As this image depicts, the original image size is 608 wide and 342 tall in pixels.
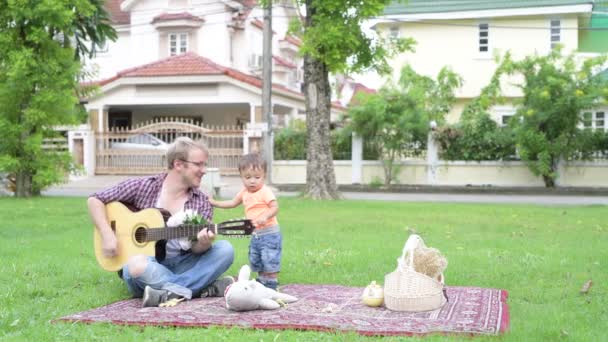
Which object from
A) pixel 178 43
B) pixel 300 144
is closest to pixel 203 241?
pixel 300 144

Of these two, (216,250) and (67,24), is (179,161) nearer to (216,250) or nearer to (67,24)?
(216,250)

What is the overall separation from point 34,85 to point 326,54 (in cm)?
772

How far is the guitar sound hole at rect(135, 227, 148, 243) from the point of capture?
6.54 m

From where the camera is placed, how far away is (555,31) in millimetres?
33156

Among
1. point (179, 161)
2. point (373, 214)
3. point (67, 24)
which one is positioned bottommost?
point (373, 214)

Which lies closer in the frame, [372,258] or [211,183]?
[372,258]

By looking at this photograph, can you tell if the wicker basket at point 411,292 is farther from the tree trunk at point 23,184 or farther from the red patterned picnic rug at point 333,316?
the tree trunk at point 23,184

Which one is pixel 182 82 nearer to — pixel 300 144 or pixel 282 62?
pixel 300 144

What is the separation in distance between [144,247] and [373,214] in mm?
9588

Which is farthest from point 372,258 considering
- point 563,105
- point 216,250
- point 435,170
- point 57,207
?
point 435,170

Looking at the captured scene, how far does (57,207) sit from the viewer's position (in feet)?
56.2

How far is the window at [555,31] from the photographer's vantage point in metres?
32.9

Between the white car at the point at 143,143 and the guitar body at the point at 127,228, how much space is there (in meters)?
25.3

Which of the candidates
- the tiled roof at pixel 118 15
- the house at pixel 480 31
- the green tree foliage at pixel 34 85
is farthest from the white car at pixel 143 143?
the house at pixel 480 31
